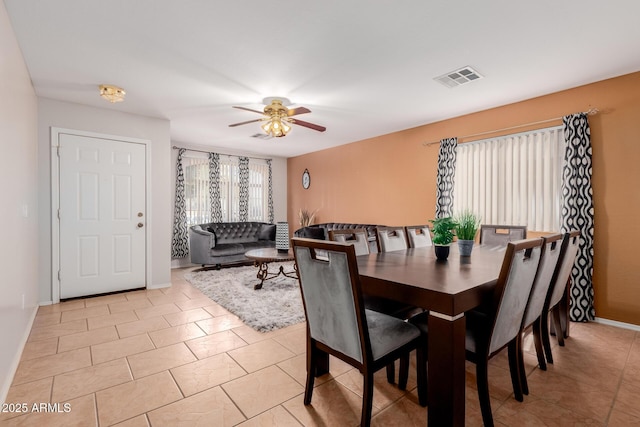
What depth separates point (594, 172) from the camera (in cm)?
312

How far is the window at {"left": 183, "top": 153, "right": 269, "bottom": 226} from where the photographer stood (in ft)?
20.4

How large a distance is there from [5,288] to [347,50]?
2977mm

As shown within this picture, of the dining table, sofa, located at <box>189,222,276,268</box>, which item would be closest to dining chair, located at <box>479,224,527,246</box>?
the dining table

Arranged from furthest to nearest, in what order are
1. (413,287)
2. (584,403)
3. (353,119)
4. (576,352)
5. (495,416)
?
(353,119), (576,352), (584,403), (495,416), (413,287)

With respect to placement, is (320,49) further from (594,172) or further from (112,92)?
(594,172)

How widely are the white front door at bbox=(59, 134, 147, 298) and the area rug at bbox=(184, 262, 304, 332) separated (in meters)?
1.00

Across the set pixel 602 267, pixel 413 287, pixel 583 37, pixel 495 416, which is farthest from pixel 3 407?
pixel 602 267

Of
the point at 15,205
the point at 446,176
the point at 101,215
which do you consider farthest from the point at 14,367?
the point at 446,176

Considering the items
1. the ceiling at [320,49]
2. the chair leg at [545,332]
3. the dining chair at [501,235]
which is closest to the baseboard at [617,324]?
the dining chair at [501,235]

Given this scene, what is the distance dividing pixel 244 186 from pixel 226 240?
1348 mm

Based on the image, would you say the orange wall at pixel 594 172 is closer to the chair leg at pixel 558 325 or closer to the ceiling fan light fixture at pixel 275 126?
the chair leg at pixel 558 325

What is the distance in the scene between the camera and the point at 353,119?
438 centimetres

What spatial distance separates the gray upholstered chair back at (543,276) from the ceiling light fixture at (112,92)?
4.06 metres

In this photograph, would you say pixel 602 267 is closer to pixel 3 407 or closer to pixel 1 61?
pixel 3 407
